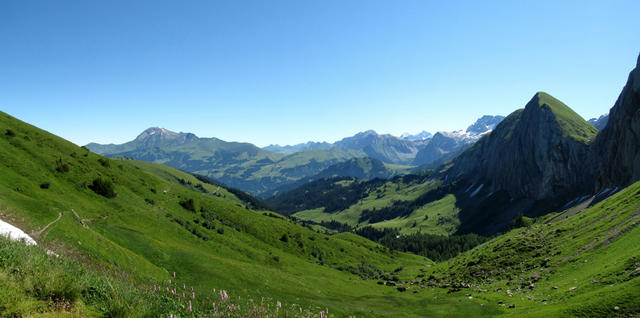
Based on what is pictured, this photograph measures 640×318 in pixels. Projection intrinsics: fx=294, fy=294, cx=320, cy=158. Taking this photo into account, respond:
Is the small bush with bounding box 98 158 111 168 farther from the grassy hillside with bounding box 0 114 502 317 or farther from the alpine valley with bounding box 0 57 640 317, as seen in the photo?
the alpine valley with bounding box 0 57 640 317

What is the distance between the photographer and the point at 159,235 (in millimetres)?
59625

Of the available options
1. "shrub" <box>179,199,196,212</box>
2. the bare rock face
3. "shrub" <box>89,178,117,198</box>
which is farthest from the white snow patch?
the bare rock face

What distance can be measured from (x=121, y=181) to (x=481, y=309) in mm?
91110

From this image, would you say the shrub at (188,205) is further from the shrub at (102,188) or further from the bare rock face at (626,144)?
the bare rock face at (626,144)

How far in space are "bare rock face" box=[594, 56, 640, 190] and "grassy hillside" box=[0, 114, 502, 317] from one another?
123622 mm

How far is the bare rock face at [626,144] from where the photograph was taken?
133 meters

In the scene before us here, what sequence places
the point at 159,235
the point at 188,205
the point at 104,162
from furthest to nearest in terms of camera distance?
the point at 188,205 < the point at 104,162 < the point at 159,235

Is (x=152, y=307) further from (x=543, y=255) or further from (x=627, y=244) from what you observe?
(x=543, y=255)

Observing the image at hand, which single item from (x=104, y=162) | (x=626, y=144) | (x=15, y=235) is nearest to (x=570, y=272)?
(x=15, y=235)

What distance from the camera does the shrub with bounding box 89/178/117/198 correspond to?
217 feet

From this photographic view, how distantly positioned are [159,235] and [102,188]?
794 inches

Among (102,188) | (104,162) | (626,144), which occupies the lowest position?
(102,188)

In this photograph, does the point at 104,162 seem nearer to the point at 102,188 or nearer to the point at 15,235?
the point at 102,188

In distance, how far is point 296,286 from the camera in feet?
174
